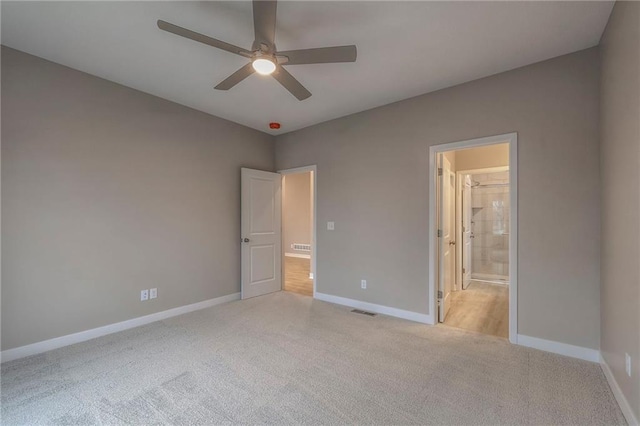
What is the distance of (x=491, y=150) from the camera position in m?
4.45

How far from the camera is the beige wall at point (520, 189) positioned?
2.46 metres

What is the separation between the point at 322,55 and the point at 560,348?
317cm

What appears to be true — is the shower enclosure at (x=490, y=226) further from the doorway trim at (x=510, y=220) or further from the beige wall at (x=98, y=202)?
the beige wall at (x=98, y=202)

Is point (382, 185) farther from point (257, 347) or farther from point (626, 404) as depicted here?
point (626, 404)

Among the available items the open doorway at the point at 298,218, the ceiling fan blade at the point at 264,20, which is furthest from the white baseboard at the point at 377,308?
the open doorway at the point at 298,218

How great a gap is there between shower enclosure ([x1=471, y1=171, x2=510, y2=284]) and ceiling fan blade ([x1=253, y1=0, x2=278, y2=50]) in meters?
5.51

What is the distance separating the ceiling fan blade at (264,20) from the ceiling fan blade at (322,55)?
0.45ft

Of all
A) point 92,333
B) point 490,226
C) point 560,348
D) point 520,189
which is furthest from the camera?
point 490,226

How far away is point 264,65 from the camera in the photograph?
2023 millimetres

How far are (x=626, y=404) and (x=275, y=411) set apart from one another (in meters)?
2.15

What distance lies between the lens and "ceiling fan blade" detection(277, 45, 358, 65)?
6.16 ft

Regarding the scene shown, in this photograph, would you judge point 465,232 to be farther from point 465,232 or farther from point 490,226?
point 490,226

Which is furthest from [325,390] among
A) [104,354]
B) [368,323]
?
[104,354]

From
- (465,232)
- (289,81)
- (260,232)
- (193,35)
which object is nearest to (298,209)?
(260,232)
